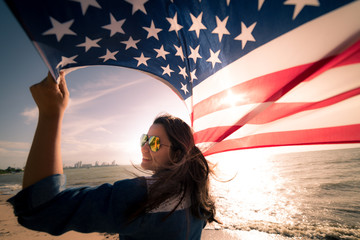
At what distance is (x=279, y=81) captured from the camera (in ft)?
4.42

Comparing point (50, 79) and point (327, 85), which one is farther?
point (327, 85)

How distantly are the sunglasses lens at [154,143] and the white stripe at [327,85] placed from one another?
1200mm

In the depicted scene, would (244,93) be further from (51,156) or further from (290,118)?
(51,156)

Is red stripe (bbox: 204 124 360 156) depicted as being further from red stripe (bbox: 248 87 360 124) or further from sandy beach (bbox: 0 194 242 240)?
sandy beach (bbox: 0 194 242 240)

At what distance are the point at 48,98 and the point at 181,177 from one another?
1.00 meters

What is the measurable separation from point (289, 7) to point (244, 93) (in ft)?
2.26

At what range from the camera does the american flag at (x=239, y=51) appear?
3.44 feet

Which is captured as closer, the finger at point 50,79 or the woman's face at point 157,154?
the finger at point 50,79

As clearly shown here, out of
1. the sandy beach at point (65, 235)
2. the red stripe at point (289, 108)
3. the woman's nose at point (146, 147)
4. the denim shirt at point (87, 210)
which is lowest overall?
the sandy beach at point (65, 235)

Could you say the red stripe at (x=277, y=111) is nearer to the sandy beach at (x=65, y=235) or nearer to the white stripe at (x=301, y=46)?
the white stripe at (x=301, y=46)

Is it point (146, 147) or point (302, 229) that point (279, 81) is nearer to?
point (146, 147)

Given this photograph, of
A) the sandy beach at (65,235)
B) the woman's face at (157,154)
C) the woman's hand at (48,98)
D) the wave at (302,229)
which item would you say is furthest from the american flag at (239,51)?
the wave at (302,229)

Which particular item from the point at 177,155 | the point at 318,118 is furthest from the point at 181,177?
the point at 318,118

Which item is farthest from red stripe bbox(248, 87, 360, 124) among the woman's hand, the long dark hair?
the woman's hand
